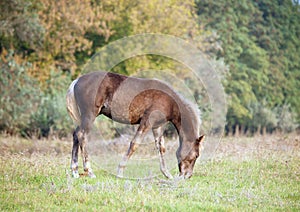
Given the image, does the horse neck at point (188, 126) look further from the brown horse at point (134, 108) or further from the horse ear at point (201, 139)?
the horse ear at point (201, 139)

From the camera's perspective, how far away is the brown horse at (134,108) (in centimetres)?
1069

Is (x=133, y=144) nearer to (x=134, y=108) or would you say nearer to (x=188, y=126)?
(x=134, y=108)

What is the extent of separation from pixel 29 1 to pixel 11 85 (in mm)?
4331

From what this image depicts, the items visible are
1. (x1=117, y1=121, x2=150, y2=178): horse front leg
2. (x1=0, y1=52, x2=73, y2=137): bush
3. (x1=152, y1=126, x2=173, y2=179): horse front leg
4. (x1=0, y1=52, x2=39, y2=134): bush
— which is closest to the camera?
(x1=117, y1=121, x2=150, y2=178): horse front leg

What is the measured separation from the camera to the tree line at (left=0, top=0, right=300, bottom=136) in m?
23.9

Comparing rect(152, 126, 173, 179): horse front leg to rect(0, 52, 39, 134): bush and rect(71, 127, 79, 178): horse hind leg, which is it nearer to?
rect(71, 127, 79, 178): horse hind leg

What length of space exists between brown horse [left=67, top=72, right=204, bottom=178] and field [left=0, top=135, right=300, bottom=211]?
0.66 m

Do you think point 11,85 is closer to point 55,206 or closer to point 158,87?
point 158,87

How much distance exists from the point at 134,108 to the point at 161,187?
8.33 ft

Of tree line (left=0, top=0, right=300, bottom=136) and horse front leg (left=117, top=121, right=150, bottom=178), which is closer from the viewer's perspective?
horse front leg (left=117, top=121, right=150, bottom=178)

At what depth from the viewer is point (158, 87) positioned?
1113cm

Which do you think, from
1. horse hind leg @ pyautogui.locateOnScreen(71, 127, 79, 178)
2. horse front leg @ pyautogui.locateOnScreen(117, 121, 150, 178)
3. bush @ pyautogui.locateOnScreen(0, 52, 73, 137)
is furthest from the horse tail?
bush @ pyautogui.locateOnScreen(0, 52, 73, 137)

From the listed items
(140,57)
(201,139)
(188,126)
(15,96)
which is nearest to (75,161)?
(188,126)

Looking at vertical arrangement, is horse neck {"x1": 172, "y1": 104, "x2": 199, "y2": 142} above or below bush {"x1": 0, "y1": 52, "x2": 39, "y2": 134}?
above
